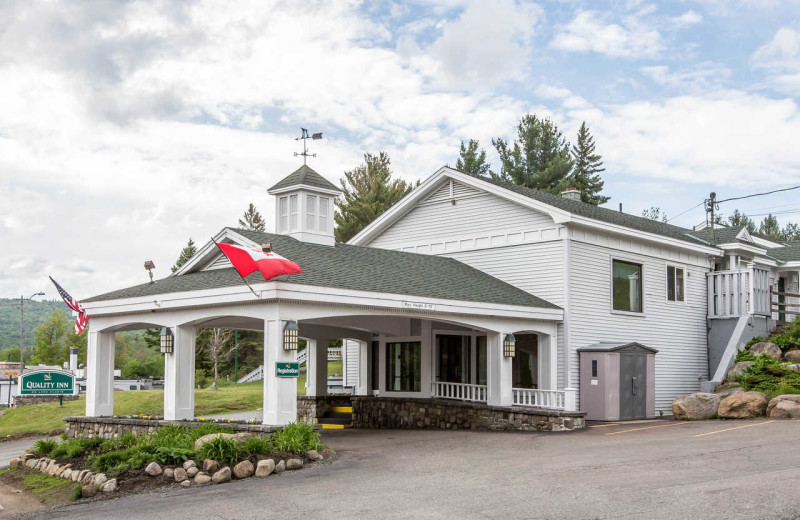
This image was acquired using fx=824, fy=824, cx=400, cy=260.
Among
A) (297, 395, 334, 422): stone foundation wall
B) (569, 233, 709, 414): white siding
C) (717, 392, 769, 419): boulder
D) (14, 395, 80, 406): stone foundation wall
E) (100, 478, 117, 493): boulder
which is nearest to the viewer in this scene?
(100, 478, 117, 493): boulder

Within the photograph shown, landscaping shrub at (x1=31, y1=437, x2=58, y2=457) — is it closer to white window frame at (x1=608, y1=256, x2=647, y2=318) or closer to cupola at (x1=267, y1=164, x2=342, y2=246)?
cupola at (x1=267, y1=164, x2=342, y2=246)

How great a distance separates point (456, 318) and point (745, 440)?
6.91 metres

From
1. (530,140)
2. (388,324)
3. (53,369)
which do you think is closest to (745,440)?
(388,324)

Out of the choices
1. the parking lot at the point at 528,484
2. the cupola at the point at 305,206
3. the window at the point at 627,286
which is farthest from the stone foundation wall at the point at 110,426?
the window at the point at 627,286

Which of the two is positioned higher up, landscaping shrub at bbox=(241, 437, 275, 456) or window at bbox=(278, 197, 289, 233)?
window at bbox=(278, 197, 289, 233)

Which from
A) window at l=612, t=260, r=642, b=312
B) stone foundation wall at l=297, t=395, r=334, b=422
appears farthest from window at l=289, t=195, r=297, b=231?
window at l=612, t=260, r=642, b=312

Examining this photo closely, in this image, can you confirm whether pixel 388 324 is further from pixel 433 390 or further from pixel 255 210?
pixel 255 210

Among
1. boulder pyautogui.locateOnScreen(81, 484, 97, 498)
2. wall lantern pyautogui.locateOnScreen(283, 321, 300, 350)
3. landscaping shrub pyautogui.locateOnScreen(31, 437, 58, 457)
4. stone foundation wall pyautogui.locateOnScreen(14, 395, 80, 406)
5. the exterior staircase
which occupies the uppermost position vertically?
wall lantern pyautogui.locateOnScreen(283, 321, 300, 350)

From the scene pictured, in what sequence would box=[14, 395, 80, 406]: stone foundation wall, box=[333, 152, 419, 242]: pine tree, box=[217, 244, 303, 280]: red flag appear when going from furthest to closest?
box=[333, 152, 419, 242]: pine tree → box=[14, 395, 80, 406]: stone foundation wall → box=[217, 244, 303, 280]: red flag

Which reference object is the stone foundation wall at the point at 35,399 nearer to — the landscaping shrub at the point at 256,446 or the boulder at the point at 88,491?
the landscaping shrub at the point at 256,446

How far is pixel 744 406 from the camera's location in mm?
20922

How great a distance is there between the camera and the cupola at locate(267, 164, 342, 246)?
22016mm

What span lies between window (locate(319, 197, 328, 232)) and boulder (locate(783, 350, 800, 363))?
1471 cm

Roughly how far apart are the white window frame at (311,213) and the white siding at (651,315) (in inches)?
285
